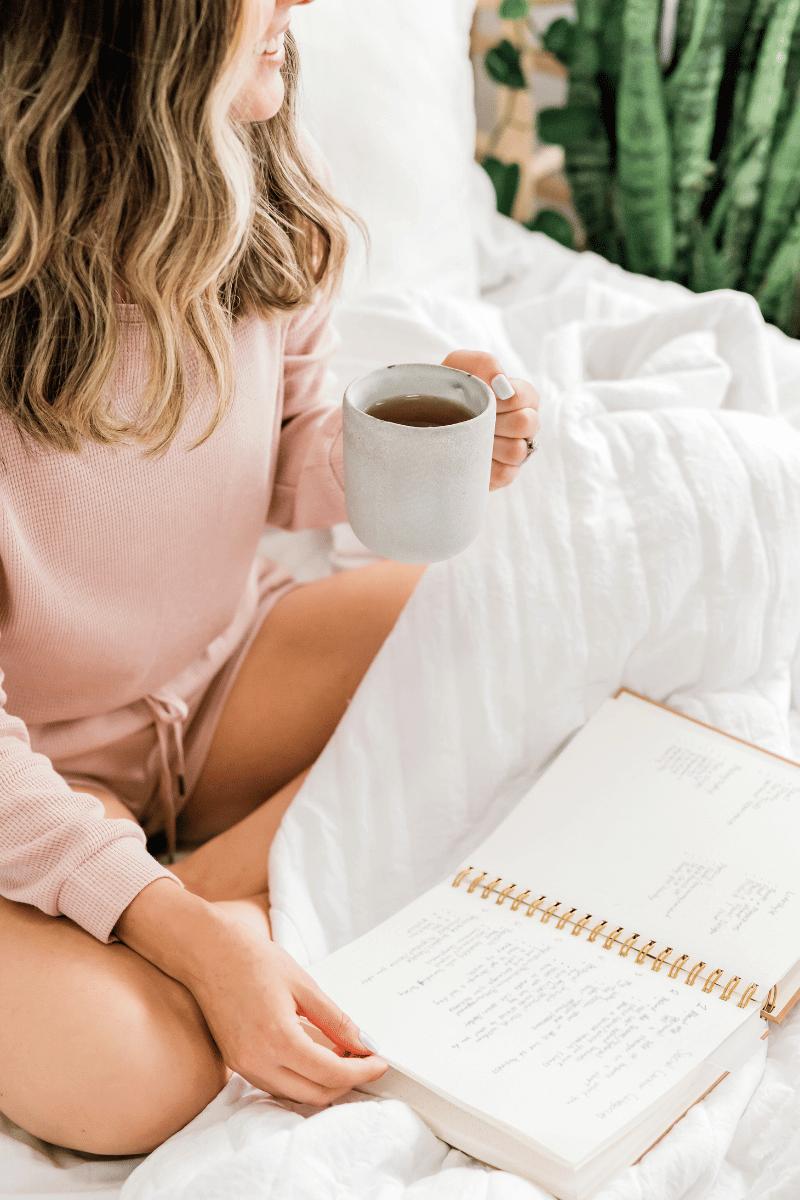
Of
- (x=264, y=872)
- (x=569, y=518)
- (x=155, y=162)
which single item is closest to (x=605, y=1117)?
(x=264, y=872)

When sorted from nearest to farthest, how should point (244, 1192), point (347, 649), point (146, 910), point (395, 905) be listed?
point (244, 1192) < point (146, 910) < point (395, 905) < point (347, 649)

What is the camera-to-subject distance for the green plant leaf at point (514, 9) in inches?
60.6

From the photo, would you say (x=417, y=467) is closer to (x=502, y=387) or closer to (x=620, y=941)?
(x=502, y=387)

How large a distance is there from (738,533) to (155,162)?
0.51 meters

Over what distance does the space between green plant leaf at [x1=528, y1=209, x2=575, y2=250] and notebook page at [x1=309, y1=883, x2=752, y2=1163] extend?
4.10 feet

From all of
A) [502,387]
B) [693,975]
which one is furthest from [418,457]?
[693,975]

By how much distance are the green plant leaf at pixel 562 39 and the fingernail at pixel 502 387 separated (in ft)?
3.34

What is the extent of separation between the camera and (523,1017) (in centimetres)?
69

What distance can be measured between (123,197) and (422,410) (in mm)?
207

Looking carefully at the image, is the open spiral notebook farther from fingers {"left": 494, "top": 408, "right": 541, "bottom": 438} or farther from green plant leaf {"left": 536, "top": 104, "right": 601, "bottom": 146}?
green plant leaf {"left": 536, "top": 104, "right": 601, "bottom": 146}

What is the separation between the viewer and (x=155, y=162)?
0.62 m

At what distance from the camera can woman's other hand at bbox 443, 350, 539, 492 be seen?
80 cm

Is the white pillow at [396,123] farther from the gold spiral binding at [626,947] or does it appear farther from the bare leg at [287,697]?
the gold spiral binding at [626,947]

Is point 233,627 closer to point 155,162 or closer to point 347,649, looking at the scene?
point 347,649
